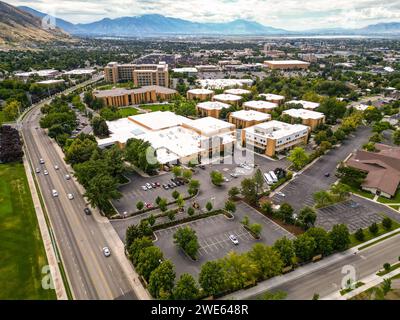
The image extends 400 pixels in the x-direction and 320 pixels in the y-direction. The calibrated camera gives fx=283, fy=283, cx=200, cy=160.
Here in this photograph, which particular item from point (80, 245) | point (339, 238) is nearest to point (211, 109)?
point (339, 238)

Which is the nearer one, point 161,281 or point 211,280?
point 161,281

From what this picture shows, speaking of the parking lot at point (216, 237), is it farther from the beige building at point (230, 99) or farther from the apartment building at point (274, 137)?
the beige building at point (230, 99)

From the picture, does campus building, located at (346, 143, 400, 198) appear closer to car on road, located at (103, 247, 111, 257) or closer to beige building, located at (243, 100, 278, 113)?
beige building, located at (243, 100, 278, 113)

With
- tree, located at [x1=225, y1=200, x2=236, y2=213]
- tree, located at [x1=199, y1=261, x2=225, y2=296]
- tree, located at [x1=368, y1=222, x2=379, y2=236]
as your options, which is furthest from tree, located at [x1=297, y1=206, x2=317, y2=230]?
tree, located at [x1=199, y1=261, x2=225, y2=296]

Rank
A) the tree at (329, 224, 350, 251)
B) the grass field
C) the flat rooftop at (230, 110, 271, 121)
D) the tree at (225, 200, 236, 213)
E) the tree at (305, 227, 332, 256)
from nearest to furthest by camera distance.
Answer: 1. the grass field
2. the tree at (305, 227, 332, 256)
3. the tree at (329, 224, 350, 251)
4. the tree at (225, 200, 236, 213)
5. the flat rooftop at (230, 110, 271, 121)

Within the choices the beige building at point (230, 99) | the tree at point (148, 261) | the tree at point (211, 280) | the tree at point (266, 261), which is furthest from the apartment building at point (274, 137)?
the tree at point (148, 261)

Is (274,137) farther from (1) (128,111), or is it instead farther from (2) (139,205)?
(1) (128,111)

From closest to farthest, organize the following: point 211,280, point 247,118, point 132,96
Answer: point 211,280, point 247,118, point 132,96
